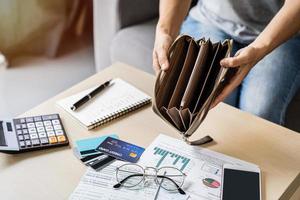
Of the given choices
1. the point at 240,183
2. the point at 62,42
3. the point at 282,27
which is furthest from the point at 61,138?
the point at 62,42

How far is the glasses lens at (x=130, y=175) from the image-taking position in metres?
0.89

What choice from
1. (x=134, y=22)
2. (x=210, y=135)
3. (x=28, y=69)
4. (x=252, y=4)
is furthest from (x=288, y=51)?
(x=28, y=69)

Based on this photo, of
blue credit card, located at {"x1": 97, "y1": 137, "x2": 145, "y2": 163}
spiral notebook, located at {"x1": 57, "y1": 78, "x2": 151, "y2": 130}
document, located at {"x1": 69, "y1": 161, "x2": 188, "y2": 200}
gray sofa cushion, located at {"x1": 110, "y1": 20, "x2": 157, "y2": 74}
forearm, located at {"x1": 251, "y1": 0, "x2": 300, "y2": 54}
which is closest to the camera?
document, located at {"x1": 69, "y1": 161, "x2": 188, "y2": 200}

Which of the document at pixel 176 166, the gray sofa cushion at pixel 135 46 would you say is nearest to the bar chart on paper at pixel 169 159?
the document at pixel 176 166

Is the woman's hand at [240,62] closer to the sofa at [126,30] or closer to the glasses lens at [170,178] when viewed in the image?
the glasses lens at [170,178]

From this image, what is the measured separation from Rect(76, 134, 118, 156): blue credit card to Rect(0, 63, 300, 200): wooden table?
19 millimetres

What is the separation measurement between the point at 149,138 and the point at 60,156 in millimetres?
192

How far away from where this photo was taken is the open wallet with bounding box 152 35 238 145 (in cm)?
96

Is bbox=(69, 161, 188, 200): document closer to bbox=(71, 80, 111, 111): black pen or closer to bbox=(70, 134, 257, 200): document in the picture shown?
bbox=(70, 134, 257, 200): document

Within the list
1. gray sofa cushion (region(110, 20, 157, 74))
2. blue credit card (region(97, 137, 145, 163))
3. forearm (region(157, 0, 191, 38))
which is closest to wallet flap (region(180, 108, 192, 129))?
blue credit card (region(97, 137, 145, 163))

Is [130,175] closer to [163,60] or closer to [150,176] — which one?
[150,176]

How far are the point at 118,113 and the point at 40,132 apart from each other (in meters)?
0.18

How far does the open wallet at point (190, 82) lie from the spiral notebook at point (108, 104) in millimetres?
127

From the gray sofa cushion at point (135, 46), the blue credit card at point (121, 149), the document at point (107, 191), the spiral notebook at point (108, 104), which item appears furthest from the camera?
the gray sofa cushion at point (135, 46)
